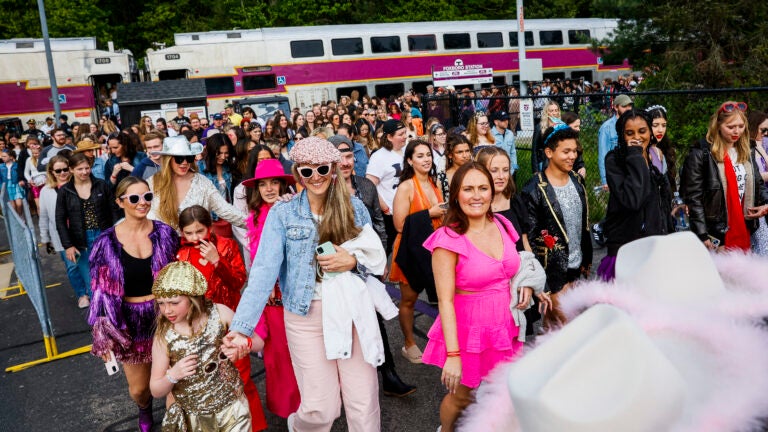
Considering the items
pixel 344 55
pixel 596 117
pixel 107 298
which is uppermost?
pixel 344 55

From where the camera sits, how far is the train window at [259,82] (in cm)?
2530

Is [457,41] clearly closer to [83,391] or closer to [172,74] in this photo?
[172,74]

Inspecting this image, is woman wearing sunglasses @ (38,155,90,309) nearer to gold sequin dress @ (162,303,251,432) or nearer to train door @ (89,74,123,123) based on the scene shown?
gold sequin dress @ (162,303,251,432)

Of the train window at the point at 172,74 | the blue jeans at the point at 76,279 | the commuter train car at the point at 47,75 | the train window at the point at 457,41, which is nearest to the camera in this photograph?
the blue jeans at the point at 76,279

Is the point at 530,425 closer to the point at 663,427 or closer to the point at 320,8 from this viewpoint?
the point at 663,427

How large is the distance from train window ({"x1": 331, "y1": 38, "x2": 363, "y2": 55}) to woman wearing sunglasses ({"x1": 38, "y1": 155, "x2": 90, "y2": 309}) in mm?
20485

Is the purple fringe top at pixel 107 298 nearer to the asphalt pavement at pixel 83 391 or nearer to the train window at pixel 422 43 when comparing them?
the asphalt pavement at pixel 83 391

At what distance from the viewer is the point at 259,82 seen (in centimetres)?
2547

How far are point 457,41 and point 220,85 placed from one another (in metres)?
11.5

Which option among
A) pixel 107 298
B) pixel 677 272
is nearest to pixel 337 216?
pixel 107 298

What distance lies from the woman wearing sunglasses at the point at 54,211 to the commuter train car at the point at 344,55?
1808 cm

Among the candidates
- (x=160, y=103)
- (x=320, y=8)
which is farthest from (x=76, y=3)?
(x=160, y=103)

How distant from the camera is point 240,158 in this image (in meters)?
6.74

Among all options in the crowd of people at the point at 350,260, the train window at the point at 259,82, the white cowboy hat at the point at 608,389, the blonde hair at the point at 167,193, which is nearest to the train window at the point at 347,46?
the train window at the point at 259,82
